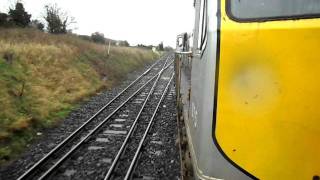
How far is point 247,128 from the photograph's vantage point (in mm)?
2859

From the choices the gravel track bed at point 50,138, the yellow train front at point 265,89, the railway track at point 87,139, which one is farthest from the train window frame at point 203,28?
the gravel track bed at point 50,138

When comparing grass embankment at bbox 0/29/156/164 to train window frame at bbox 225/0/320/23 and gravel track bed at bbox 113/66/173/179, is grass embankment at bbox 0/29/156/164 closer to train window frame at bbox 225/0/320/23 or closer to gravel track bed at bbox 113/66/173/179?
A: gravel track bed at bbox 113/66/173/179

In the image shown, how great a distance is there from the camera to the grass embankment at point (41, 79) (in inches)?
423

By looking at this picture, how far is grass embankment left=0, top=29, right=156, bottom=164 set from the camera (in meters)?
10.7

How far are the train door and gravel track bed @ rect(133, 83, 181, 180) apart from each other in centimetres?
481

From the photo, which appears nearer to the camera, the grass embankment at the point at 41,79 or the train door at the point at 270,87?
the train door at the point at 270,87

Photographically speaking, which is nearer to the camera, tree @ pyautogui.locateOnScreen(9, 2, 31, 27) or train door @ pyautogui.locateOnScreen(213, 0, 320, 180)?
train door @ pyautogui.locateOnScreen(213, 0, 320, 180)

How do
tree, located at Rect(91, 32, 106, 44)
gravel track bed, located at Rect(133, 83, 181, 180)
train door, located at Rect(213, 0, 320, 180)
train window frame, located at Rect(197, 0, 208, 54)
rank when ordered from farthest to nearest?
tree, located at Rect(91, 32, 106, 44)
gravel track bed, located at Rect(133, 83, 181, 180)
train window frame, located at Rect(197, 0, 208, 54)
train door, located at Rect(213, 0, 320, 180)

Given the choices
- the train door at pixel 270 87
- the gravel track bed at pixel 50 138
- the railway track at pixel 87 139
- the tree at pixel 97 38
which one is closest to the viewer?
the train door at pixel 270 87

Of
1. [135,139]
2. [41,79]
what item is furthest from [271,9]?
[41,79]

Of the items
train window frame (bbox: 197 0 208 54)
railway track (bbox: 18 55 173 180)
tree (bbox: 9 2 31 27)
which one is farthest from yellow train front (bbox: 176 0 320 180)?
tree (bbox: 9 2 31 27)

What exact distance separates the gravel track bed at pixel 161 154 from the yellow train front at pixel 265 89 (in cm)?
475

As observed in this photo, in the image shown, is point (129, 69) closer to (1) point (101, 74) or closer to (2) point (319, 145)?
(1) point (101, 74)

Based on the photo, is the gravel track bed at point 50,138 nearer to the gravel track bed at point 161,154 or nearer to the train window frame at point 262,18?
the gravel track bed at point 161,154
